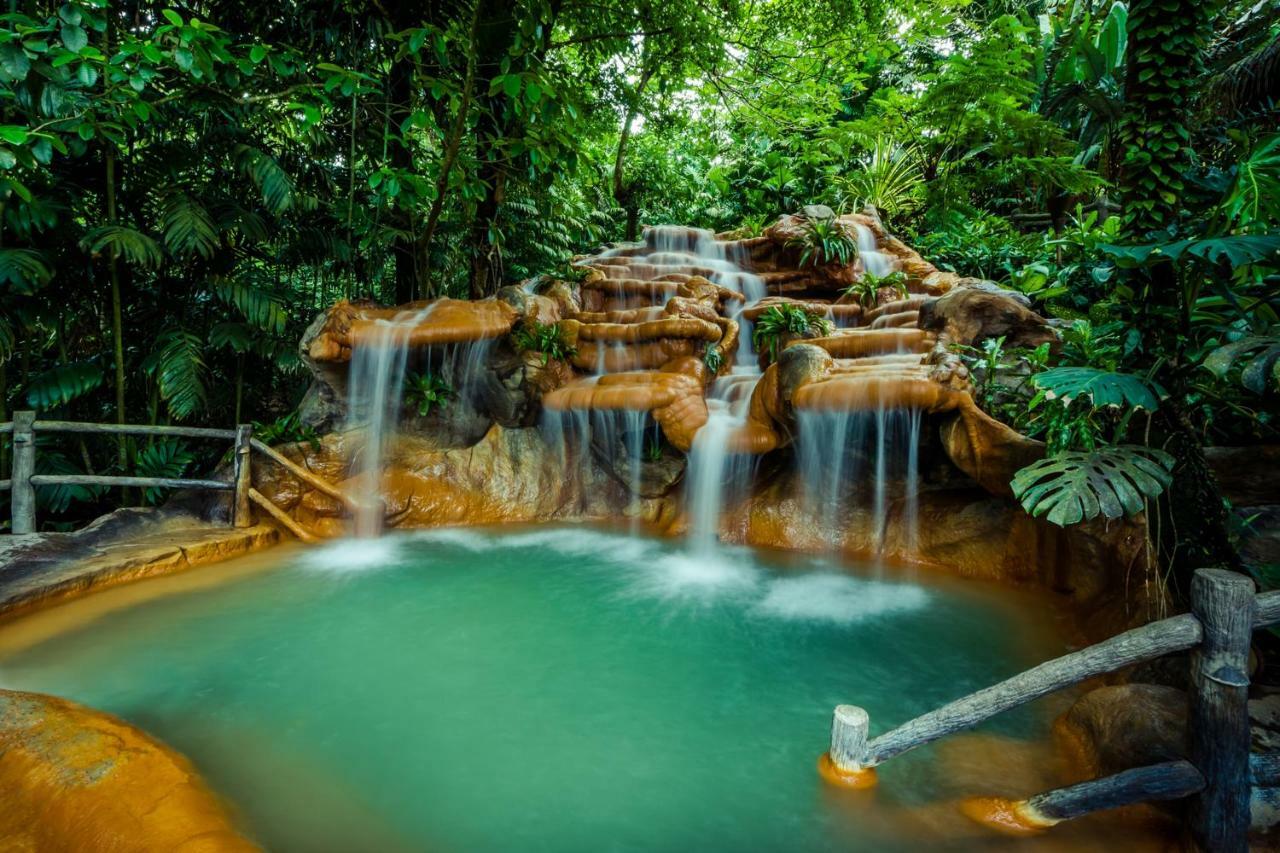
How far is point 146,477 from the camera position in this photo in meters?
6.06

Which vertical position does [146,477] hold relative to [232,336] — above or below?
below

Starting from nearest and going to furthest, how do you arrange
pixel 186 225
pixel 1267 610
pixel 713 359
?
pixel 1267 610, pixel 186 225, pixel 713 359

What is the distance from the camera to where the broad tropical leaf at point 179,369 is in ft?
19.7

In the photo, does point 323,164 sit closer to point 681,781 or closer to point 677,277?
point 677,277

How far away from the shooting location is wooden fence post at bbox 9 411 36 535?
512cm

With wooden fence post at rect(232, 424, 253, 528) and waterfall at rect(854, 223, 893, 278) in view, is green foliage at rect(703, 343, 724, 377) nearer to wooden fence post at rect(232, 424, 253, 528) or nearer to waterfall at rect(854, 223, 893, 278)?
waterfall at rect(854, 223, 893, 278)

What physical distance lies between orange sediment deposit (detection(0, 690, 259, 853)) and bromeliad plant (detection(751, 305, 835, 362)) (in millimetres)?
6956

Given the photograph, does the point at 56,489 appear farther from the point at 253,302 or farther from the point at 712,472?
the point at 712,472

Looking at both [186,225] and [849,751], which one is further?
[186,225]

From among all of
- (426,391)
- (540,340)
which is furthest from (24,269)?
(540,340)

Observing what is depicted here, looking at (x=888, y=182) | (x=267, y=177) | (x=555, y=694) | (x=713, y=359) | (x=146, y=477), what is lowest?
(x=555, y=694)

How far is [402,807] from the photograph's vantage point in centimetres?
264

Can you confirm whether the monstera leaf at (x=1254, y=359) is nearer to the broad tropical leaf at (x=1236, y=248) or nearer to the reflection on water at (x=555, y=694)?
the broad tropical leaf at (x=1236, y=248)

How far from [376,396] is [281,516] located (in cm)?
164
